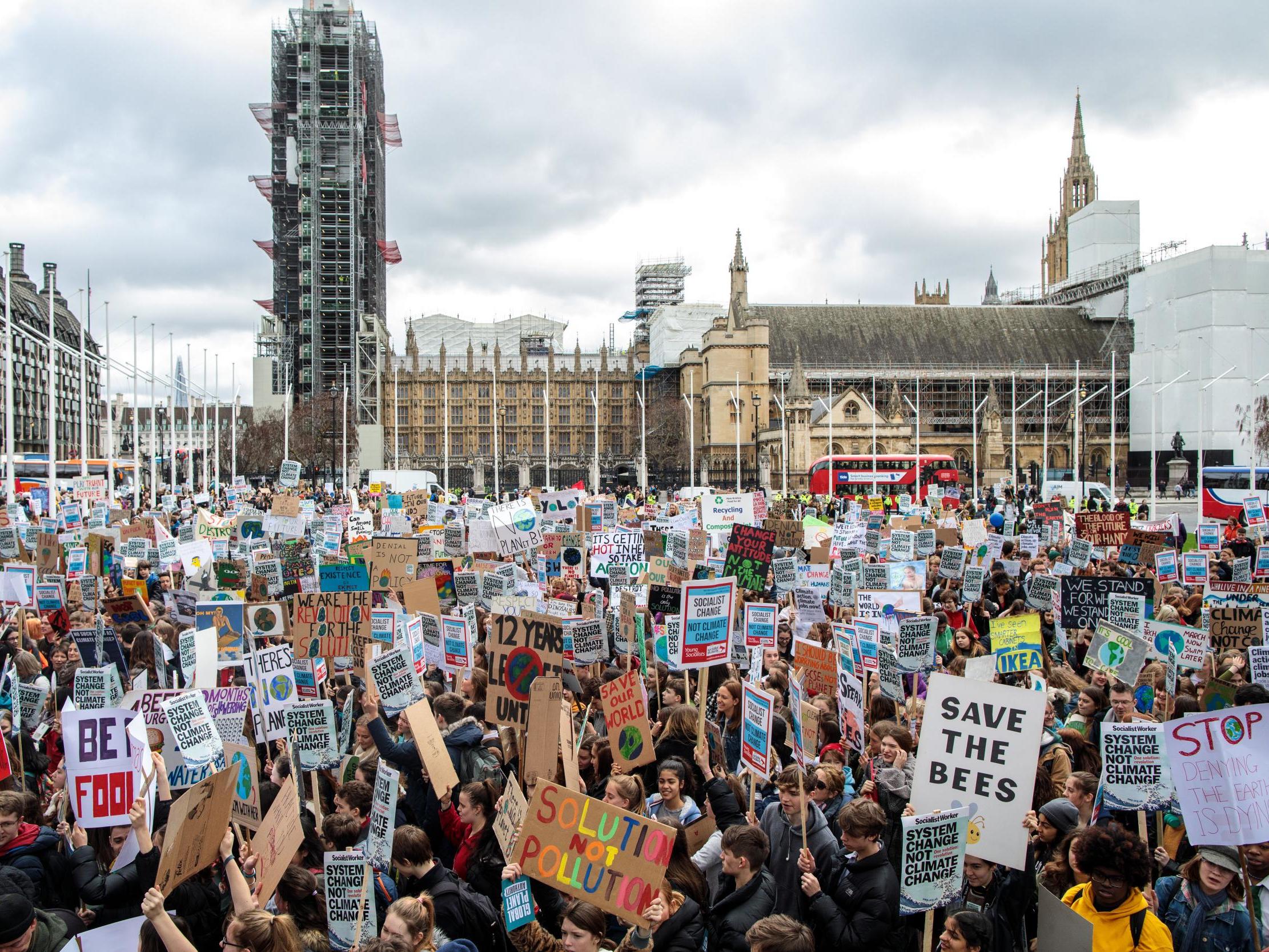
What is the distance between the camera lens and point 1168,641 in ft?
28.6

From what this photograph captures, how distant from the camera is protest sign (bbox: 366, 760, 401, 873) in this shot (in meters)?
4.77

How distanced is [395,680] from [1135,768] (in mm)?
4444

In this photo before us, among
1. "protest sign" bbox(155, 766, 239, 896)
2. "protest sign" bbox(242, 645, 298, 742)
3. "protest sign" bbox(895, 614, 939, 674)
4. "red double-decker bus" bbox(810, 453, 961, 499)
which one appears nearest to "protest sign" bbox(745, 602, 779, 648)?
"protest sign" bbox(895, 614, 939, 674)

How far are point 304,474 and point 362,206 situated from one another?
17.5 metres

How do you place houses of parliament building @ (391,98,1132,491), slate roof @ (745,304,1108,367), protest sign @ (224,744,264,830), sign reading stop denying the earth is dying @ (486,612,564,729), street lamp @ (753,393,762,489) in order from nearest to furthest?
protest sign @ (224,744,264,830) < sign reading stop denying the earth is dying @ (486,612,564,729) < houses of parliament building @ (391,98,1132,491) < street lamp @ (753,393,762,489) < slate roof @ (745,304,1108,367)

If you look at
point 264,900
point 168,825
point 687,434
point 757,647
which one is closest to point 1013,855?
point 264,900

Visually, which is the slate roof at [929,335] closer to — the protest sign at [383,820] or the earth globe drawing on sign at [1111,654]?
the earth globe drawing on sign at [1111,654]

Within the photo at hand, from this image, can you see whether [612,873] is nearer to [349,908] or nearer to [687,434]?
[349,908]

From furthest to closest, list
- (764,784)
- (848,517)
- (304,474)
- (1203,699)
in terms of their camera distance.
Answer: (304,474)
(848,517)
(1203,699)
(764,784)

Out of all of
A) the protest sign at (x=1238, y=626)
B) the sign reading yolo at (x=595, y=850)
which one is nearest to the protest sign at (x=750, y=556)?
the protest sign at (x=1238, y=626)

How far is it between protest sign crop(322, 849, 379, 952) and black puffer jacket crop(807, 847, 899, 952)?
1.82m

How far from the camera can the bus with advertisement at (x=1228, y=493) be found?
92.6 feet

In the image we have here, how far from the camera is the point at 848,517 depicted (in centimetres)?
1975

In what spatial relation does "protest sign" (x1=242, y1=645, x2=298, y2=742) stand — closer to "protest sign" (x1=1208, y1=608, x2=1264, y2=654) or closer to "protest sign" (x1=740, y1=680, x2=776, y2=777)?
"protest sign" (x1=740, y1=680, x2=776, y2=777)
